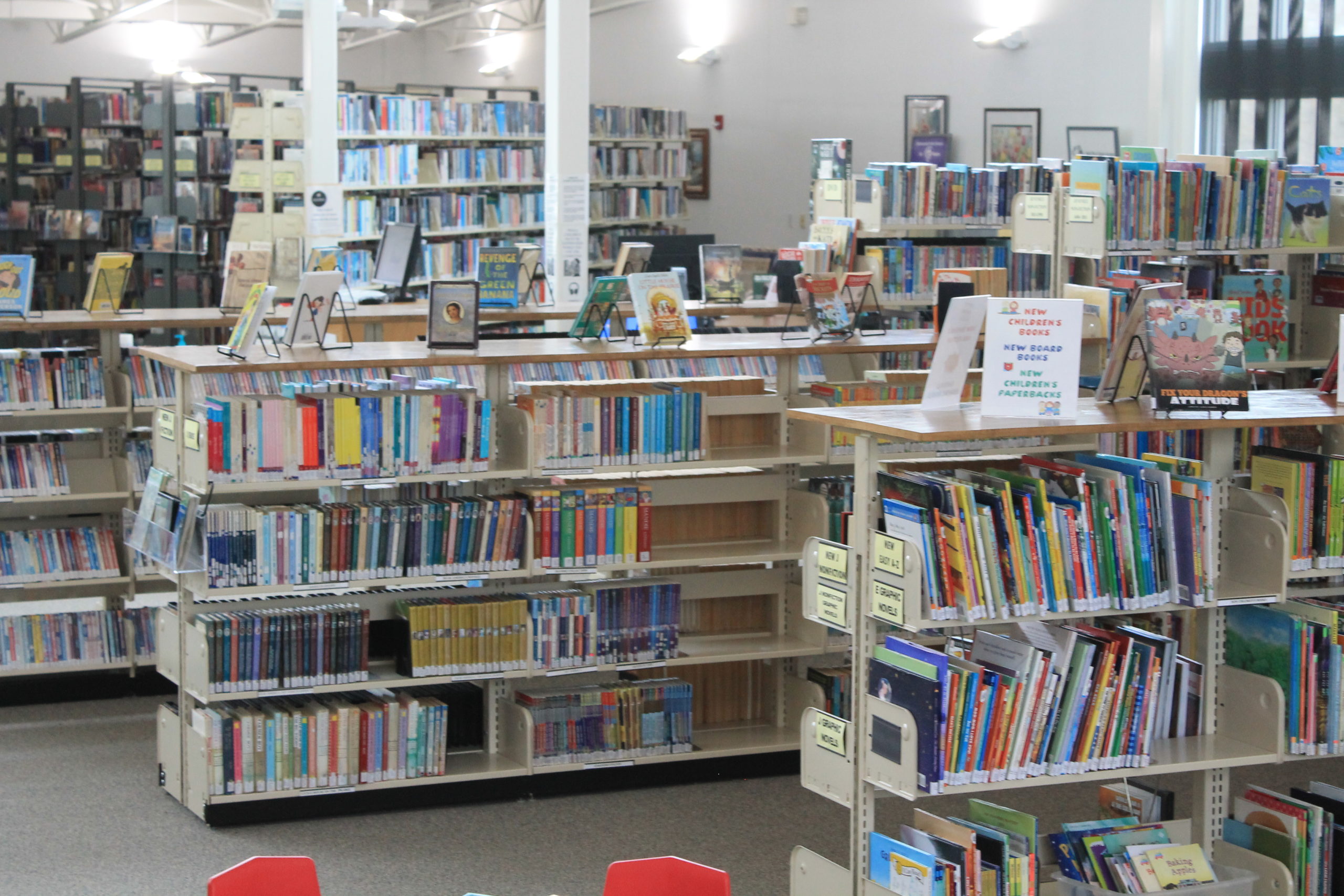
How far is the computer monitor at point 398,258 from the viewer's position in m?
7.69

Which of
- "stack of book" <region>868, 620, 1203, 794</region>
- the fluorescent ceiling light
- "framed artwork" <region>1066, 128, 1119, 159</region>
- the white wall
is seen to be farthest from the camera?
the fluorescent ceiling light

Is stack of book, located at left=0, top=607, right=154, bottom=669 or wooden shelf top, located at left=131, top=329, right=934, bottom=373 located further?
stack of book, located at left=0, top=607, right=154, bottom=669

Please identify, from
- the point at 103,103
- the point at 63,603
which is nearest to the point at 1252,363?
the point at 63,603

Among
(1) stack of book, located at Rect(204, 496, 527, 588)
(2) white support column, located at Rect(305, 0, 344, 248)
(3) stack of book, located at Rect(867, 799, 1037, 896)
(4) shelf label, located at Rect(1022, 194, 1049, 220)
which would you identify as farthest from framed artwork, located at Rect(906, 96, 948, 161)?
(3) stack of book, located at Rect(867, 799, 1037, 896)

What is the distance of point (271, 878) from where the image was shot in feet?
9.12

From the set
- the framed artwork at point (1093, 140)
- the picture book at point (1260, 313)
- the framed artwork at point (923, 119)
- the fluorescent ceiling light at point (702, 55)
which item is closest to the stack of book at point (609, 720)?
the picture book at point (1260, 313)

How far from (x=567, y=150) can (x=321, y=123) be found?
157cm

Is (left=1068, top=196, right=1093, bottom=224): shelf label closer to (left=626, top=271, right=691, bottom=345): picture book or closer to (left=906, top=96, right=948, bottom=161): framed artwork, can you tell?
(left=626, top=271, right=691, bottom=345): picture book

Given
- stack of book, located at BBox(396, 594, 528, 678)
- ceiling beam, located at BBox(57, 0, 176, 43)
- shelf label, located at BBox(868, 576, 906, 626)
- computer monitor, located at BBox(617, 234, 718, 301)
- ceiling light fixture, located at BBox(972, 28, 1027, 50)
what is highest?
ceiling beam, located at BBox(57, 0, 176, 43)

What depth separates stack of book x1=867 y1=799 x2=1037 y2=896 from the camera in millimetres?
3355

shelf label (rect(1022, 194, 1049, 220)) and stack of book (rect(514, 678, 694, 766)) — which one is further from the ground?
shelf label (rect(1022, 194, 1049, 220))

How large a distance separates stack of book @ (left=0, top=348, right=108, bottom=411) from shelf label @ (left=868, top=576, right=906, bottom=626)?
12.7ft

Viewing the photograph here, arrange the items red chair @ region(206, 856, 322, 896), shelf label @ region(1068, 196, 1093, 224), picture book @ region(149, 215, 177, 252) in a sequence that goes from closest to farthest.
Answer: red chair @ region(206, 856, 322, 896) < shelf label @ region(1068, 196, 1093, 224) < picture book @ region(149, 215, 177, 252)

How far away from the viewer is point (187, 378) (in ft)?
16.0
